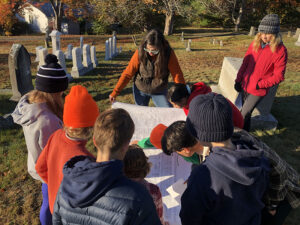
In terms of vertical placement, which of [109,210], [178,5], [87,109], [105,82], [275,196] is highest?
[178,5]

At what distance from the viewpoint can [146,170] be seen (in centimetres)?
174

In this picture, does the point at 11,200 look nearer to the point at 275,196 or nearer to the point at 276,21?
the point at 275,196

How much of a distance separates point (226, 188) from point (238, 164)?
16cm

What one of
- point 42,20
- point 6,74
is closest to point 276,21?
point 6,74

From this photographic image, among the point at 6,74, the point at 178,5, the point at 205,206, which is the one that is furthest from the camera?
the point at 178,5

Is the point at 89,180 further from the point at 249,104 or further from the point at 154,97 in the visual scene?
the point at 249,104

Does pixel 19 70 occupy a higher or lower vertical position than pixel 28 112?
lower

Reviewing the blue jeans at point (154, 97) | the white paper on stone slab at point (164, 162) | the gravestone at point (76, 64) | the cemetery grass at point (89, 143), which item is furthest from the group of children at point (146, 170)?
the gravestone at point (76, 64)

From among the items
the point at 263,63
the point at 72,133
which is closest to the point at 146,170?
the point at 72,133

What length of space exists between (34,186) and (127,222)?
2557 millimetres

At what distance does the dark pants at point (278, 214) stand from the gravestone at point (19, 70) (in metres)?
5.66

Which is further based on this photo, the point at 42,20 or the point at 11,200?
the point at 42,20

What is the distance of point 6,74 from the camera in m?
8.40

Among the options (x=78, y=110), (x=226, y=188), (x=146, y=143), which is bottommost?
(x=146, y=143)
